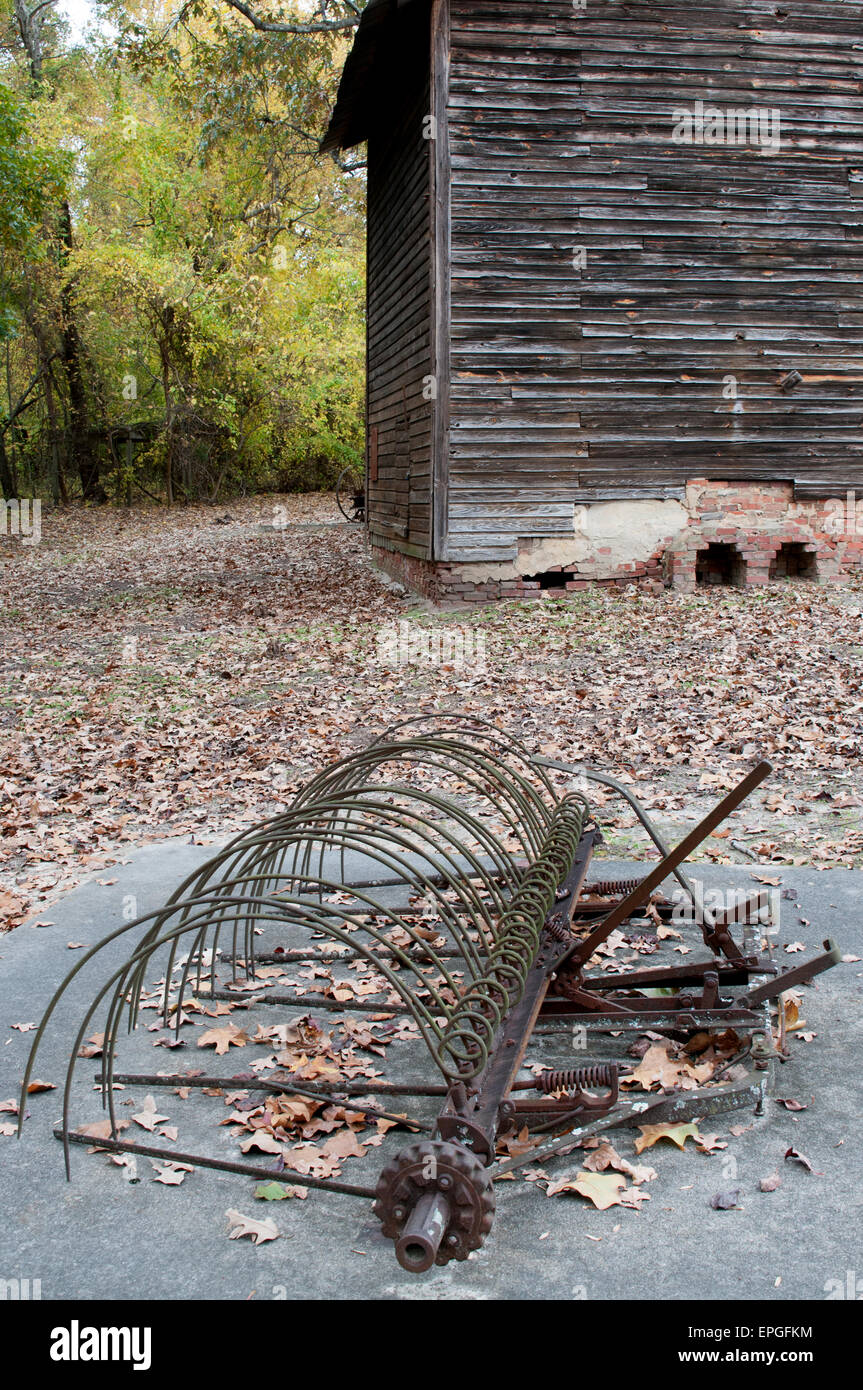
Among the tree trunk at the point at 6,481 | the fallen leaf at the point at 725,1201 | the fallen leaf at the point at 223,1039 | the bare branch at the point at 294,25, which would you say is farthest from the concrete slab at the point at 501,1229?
the tree trunk at the point at 6,481

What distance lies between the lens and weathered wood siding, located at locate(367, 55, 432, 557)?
41.8 ft

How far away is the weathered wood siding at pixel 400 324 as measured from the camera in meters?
12.8

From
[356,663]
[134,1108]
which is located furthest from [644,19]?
[134,1108]

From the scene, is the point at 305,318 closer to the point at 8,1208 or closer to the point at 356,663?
the point at 356,663

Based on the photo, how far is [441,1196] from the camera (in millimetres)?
2570

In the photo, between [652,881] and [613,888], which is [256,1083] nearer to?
[652,881]

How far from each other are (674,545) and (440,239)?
14.4ft

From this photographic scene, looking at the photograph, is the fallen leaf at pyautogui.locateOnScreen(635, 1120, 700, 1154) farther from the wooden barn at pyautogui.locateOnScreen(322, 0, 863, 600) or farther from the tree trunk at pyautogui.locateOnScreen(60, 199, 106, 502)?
the tree trunk at pyautogui.locateOnScreen(60, 199, 106, 502)

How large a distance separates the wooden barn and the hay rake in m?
8.14

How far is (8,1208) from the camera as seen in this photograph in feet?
10.3

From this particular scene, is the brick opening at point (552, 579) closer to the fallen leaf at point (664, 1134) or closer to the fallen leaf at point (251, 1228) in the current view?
the fallen leaf at point (664, 1134)

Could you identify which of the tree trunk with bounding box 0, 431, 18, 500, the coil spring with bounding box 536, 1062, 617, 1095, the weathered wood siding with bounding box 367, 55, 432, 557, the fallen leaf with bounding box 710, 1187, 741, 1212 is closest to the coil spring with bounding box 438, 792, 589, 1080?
the coil spring with bounding box 536, 1062, 617, 1095

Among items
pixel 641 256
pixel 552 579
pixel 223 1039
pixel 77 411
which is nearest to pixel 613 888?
pixel 223 1039

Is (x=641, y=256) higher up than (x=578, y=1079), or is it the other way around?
(x=641, y=256)
